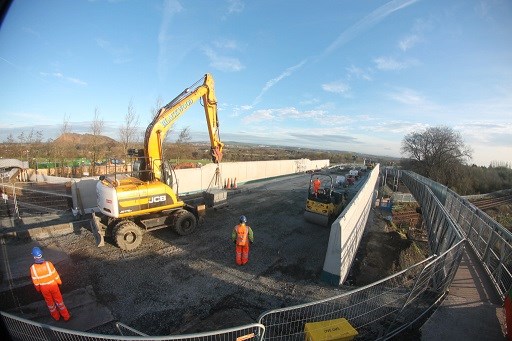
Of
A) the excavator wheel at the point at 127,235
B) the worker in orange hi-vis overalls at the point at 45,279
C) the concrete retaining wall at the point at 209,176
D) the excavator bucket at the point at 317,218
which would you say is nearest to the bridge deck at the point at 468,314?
the excavator bucket at the point at 317,218

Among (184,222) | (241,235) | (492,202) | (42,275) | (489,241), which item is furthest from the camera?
(492,202)

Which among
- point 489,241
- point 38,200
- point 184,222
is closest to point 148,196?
point 184,222

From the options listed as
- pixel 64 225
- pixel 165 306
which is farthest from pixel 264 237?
pixel 64 225

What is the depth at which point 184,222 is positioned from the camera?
9945 millimetres

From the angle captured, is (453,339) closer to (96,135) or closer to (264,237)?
(264,237)

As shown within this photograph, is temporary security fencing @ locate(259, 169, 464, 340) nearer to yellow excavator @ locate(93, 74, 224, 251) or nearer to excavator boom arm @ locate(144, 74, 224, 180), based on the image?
yellow excavator @ locate(93, 74, 224, 251)

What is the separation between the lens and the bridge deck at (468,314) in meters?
4.70

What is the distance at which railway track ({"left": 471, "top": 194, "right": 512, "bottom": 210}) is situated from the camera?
27661 mm

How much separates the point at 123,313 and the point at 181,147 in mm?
29821

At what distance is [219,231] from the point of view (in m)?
10.6

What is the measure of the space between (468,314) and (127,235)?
901 centimetres

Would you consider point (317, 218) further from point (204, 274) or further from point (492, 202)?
point (492, 202)

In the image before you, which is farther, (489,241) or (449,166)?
(449,166)

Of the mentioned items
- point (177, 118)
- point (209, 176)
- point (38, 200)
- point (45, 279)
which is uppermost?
point (177, 118)
